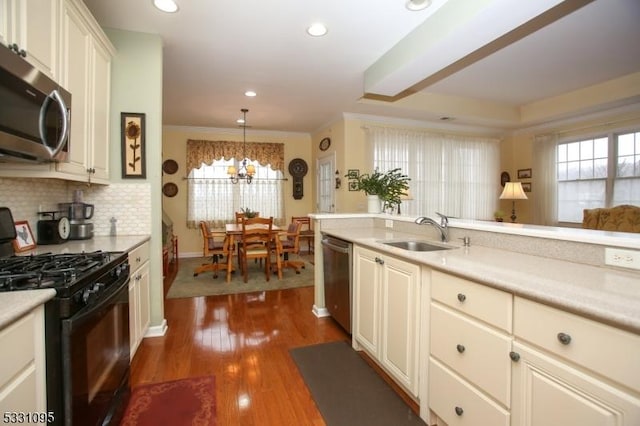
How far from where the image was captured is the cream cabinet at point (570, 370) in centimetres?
86

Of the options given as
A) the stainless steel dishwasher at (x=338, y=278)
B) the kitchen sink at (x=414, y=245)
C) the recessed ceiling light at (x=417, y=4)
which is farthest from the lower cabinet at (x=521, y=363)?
the recessed ceiling light at (x=417, y=4)

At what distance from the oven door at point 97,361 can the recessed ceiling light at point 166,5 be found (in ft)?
6.48

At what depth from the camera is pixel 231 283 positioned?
4305mm

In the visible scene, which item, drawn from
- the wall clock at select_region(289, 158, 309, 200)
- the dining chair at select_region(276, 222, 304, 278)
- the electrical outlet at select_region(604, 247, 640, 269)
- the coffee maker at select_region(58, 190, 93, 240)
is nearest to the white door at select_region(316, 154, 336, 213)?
the wall clock at select_region(289, 158, 309, 200)

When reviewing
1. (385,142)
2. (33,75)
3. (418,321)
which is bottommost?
(418,321)

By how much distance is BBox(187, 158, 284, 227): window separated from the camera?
6.33m

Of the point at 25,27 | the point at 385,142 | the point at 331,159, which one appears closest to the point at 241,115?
the point at 331,159

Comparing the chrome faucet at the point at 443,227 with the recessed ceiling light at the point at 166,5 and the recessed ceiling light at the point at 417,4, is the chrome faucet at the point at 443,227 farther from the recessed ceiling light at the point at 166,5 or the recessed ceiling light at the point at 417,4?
the recessed ceiling light at the point at 166,5

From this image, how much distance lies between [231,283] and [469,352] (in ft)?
11.5

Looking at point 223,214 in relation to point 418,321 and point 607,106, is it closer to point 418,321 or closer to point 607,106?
point 418,321

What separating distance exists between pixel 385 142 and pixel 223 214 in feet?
11.5

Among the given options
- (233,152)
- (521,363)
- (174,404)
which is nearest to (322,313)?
(174,404)

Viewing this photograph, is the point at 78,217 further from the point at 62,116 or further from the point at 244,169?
the point at 244,169

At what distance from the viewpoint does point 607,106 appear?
14.1 ft
